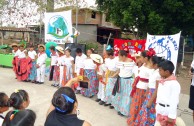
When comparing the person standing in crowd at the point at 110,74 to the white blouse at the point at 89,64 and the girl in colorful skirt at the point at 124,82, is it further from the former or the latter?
the white blouse at the point at 89,64

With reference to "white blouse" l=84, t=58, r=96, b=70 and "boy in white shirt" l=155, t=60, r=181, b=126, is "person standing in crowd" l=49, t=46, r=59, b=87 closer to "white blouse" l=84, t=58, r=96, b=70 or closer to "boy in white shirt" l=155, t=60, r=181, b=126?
"white blouse" l=84, t=58, r=96, b=70

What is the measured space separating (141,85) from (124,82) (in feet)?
3.69

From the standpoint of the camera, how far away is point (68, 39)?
9875 millimetres

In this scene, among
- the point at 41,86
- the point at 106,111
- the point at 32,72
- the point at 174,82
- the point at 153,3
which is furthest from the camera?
the point at 153,3

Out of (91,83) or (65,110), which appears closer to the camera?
(65,110)

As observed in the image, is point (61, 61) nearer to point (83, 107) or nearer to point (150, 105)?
point (83, 107)

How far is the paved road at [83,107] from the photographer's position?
556 cm

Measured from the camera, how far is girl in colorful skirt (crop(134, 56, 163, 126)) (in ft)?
14.0

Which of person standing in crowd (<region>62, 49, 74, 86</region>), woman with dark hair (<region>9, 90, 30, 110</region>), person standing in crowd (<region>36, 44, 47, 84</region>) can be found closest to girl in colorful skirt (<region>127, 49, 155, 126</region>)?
woman with dark hair (<region>9, 90, 30, 110</region>)

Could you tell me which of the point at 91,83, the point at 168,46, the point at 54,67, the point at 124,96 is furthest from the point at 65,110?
the point at 54,67

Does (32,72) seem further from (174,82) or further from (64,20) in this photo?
(174,82)

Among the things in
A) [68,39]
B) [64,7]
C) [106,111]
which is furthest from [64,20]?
[64,7]

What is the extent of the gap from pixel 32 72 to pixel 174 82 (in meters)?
7.02

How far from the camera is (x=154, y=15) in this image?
14445 millimetres
